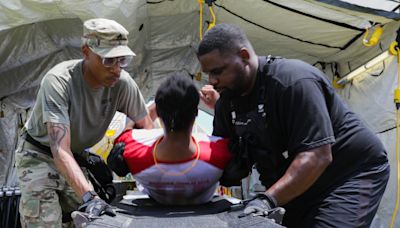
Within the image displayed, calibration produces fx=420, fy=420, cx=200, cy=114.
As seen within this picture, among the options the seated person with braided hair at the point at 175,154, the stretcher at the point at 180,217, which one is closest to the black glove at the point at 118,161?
the seated person with braided hair at the point at 175,154

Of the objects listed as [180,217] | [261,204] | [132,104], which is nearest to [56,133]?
[132,104]

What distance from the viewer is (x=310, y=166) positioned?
1497 mm

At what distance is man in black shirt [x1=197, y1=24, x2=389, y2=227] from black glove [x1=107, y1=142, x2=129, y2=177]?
0.44 m

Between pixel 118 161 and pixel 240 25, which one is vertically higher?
pixel 240 25

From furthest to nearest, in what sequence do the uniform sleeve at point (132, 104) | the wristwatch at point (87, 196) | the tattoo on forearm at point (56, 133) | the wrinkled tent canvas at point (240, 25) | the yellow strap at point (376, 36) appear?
the wrinkled tent canvas at point (240, 25) → the yellow strap at point (376, 36) → the uniform sleeve at point (132, 104) → the tattoo on forearm at point (56, 133) → the wristwatch at point (87, 196)

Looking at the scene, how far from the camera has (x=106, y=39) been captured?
2182mm

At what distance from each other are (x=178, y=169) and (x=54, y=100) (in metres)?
0.87

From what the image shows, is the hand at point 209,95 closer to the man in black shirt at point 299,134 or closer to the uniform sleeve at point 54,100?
the man in black shirt at point 299,134

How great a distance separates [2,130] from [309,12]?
4.54 meters

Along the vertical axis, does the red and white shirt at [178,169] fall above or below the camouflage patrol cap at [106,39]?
below

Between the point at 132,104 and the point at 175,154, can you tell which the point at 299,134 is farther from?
the point at 132,104

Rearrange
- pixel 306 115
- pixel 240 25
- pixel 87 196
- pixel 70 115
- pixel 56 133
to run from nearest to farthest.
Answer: pixel 306 115 → pixel 87 196 → pixel 56 133 → pixel 70 115 → pixel 240 25

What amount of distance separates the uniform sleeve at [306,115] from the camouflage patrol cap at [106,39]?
982 millimetres

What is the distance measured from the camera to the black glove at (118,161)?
1740mm
